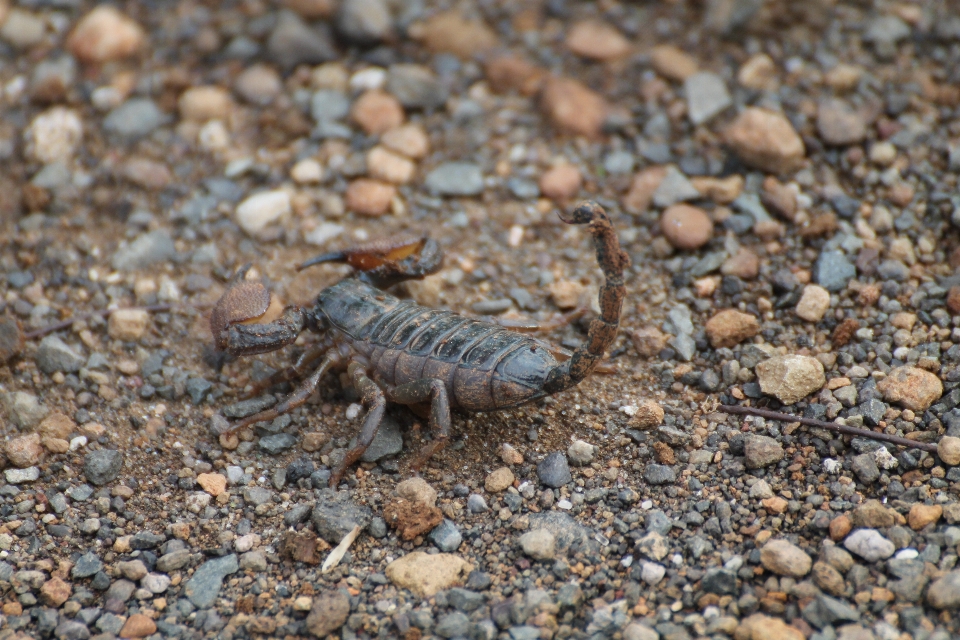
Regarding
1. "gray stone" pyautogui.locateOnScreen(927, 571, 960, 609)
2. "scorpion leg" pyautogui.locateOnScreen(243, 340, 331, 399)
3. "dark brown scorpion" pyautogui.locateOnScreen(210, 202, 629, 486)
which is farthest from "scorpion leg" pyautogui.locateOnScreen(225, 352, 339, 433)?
"gray stone" pyautogui.locateOnScreen(927, 571, 960, 609)

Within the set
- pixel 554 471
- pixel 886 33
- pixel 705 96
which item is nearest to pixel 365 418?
pixel 554 471

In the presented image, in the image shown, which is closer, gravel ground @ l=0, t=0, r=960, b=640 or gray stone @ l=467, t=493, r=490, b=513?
gravel ground @ l=0, t=0, r=960, b=640

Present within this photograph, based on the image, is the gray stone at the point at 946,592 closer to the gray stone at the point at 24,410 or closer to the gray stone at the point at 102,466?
the gray stone at the point at 102,466

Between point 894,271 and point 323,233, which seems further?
point 323,233

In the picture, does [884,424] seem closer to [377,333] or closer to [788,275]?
[788,275]

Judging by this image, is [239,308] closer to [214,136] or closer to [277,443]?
[277,443]

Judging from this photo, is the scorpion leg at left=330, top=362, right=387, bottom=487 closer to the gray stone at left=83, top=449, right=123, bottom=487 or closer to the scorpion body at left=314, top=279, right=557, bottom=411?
the scorpion body at left=314, top=279, right=557, bottom=411
